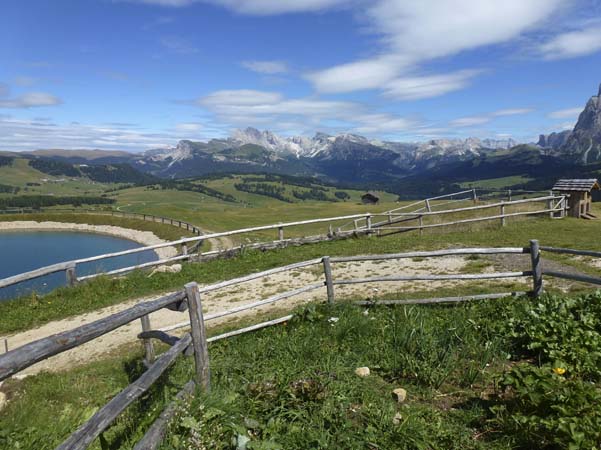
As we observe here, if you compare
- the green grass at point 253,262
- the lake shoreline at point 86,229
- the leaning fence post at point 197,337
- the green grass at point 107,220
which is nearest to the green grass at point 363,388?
the leaning fence post at point 197,337

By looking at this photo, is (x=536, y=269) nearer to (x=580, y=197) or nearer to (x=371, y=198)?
(x=580, y=197)

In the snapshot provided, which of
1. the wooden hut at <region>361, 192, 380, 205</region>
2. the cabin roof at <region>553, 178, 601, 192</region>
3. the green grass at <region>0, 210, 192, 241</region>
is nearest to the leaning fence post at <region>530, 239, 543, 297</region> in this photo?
the cabin roof at <region>553, 178, 601, 192</region>

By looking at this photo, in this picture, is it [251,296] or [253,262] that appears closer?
[251,296]

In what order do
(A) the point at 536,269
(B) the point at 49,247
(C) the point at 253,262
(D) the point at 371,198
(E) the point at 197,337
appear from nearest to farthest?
1. (E) the point at 197,337
2. (A) the point at 536,269
3. (C) the point at 253,262
4. (B) the point at 49,247
5. (D) the point at 371,198

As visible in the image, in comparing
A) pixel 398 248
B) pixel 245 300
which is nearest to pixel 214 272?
pixel 245 300

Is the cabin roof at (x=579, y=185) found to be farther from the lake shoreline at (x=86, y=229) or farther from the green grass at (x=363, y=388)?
the lake shoreline at (x=86, y=229)

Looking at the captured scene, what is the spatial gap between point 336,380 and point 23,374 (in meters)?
7.74

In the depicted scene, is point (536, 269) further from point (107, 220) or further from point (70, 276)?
point (107, 220)

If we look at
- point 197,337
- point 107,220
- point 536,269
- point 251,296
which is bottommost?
point 107,220

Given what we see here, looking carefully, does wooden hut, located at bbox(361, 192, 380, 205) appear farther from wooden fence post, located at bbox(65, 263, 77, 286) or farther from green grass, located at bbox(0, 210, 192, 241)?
wooden fence post, located at bbox(65, 263, 77, 286)

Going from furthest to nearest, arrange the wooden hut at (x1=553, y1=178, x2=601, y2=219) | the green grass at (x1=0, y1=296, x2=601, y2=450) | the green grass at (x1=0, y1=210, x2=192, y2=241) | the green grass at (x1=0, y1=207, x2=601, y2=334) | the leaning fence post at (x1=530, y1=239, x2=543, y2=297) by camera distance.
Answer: the green grass at (x1=0, y1=210, x2=192, y2=241)
the wooden hut at (x1=553, y1=178, x2=601, y2=219)
the green grass at (x1=0, y1=207, x2=601, y2=334)
the leaning fence post at (x1=530, y1=239, x2=543, y2=297)
the green grass at (x1=0, y1=296, x2=601, y2=450)

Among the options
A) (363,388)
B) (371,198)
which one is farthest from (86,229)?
(363,388)

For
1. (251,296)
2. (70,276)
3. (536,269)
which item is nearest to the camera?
(536,269)

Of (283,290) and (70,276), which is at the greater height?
(70,276)
